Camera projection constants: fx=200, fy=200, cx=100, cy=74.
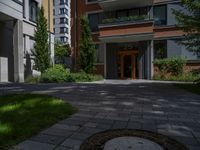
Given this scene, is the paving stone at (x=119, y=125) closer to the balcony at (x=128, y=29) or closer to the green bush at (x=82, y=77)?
the green bush at (x=82, y=77)

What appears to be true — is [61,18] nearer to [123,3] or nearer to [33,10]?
[33,10]

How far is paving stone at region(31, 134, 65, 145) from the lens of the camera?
346 cm

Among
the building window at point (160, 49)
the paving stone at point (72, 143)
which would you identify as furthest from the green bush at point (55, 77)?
the paving stone at point (72, 143)

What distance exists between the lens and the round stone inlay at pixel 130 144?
319 centimetres

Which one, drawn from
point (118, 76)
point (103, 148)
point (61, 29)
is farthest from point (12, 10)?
point (61, 29)

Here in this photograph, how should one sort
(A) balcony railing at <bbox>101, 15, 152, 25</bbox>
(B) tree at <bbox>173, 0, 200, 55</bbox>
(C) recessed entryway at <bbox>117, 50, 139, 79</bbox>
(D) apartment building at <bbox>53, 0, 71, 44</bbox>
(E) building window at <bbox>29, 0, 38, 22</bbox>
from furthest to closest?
(D) apartment building at <bbox>53, 0, 71, 44</bbox>
(E) building window at <bbox>29, 0, 38, 22</bbox>
(C) recessed entryway at <bbox>117, 50, 139, 79</bbox>
(A) balcony railing at <bbox>101, 15, 152, 25</bbox>
(B) tree at <bbox>173, 0, 200, 55</bbox>

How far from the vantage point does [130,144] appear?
3.34 m

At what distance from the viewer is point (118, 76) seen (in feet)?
68.1

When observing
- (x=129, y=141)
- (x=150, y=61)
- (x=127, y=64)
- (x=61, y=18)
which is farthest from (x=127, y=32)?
(x=61, y=18)

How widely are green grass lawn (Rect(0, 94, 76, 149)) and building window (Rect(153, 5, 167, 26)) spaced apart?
52.6 ft

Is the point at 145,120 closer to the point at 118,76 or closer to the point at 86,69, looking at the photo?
the point at 86,69

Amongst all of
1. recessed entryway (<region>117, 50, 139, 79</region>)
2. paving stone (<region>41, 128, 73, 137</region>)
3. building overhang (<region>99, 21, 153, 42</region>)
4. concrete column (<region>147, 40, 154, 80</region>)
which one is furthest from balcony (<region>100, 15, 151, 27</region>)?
paving stone (<region>41, 128, 73, 137</region>)

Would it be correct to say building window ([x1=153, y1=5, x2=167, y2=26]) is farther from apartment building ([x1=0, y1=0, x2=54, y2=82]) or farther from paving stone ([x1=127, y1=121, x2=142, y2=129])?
paving stone ([x1=127, y1=121, x2=142, y2=129])

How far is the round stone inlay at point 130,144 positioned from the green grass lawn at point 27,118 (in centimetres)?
153
